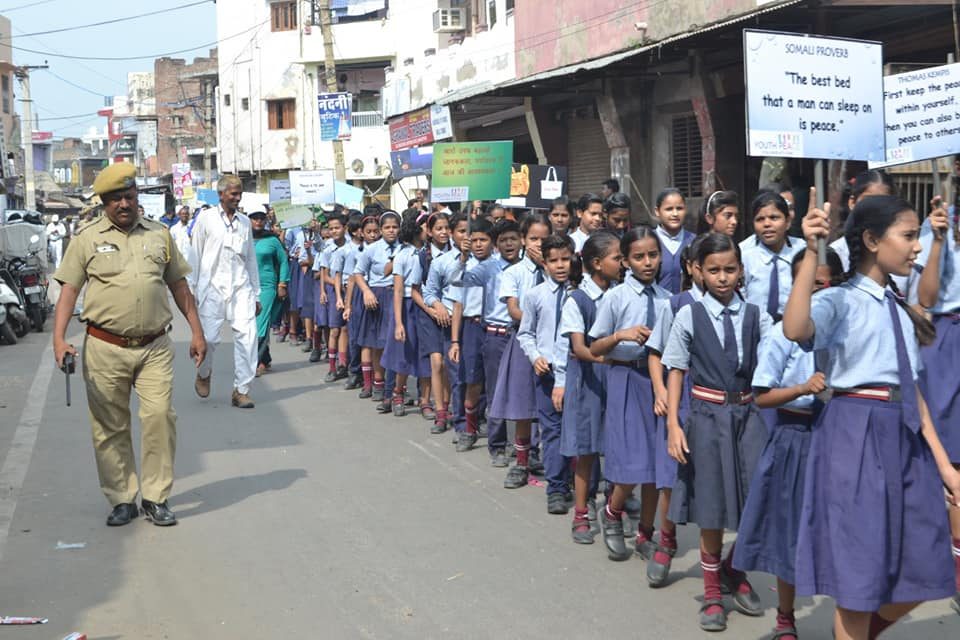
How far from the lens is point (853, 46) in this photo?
520 cm

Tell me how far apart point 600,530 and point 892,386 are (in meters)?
3.03

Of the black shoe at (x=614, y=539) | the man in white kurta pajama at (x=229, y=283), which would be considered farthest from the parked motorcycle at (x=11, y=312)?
the black shoe at (x=614, y=539)

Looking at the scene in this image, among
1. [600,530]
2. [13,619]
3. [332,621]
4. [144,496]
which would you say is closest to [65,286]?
[144,496]

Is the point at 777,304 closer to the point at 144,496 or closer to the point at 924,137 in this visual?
the point at 924,137

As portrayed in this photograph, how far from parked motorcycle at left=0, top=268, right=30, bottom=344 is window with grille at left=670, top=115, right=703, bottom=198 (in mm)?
9588

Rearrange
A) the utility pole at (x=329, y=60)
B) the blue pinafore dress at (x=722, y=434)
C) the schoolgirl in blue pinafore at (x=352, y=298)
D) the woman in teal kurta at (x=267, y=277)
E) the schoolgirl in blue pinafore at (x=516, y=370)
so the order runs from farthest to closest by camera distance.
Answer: the utility pole at (x=329, y=60)
the woman in teal kurta at (x=267, y=277)
the schoolgirl in blue pinafore at (x=352, y=298)
the schoolgirl in blue pinafore at (x=516, y=370)
the blue pinafore dress at (x=722, y=434)

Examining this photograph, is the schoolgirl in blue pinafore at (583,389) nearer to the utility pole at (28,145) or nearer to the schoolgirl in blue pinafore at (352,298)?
the schoolgirl in blue pinafore at (352,298)

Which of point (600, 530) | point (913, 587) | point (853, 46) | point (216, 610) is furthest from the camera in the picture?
point (600, 530)

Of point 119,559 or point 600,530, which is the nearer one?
point 119,559

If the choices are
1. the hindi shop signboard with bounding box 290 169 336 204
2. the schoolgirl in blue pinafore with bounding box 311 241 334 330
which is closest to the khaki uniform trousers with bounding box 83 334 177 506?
the schoolgirl in blue pinafore with bounding box 311 241 334 330

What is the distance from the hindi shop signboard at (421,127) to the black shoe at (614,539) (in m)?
16.0

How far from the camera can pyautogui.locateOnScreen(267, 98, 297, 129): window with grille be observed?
4894cm

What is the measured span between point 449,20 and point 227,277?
21.3 m

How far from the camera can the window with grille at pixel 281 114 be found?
48.9 m
